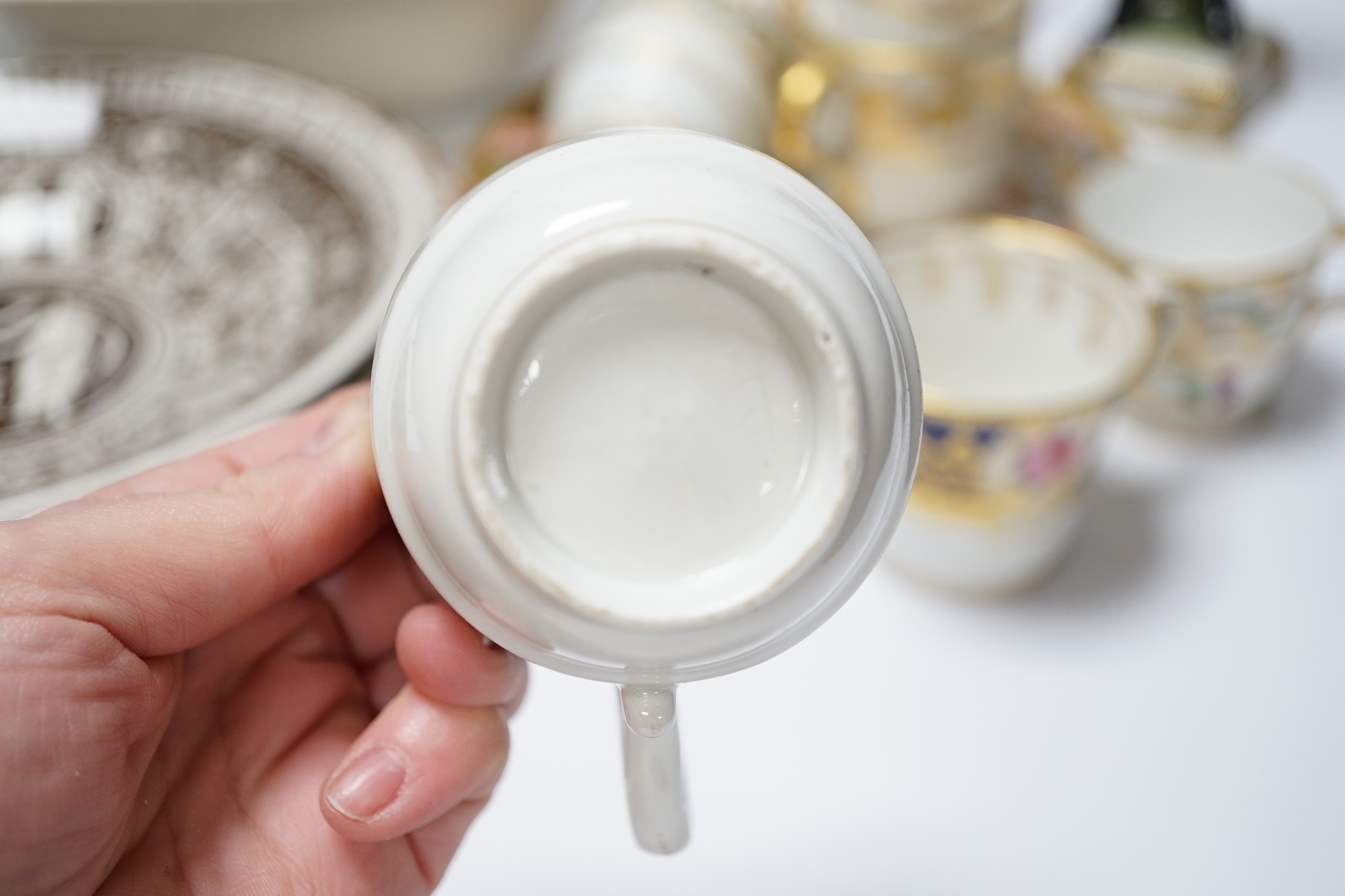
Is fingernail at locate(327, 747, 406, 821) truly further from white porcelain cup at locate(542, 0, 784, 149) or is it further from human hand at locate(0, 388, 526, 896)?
white porcelain cup at locate(542, 0, 784, 149)

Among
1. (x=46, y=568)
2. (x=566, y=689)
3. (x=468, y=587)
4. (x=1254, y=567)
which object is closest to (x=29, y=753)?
(x=46, y=568)

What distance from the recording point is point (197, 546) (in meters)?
0.39

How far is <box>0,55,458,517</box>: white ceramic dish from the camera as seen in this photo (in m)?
0.59

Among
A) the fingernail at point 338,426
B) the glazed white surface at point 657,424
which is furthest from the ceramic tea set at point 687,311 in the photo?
the fingernail at point 338,426

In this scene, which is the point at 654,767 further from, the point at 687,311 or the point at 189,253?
the point at 189,253

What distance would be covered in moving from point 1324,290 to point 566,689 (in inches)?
21.0

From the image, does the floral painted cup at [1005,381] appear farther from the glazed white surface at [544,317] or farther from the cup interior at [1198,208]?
the glazed white surface at [544,317]

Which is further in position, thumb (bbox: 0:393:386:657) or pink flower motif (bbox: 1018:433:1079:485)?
pink flower motif (bbox: 1018:433:1079:485)

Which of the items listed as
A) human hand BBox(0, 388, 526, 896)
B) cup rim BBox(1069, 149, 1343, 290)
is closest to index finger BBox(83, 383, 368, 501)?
human hand BBox(0, 388, 526, 896)

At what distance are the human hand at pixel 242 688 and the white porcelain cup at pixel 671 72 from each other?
29 centimetres

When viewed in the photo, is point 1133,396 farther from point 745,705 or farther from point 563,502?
point 563,502

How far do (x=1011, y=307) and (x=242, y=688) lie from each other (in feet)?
1.39

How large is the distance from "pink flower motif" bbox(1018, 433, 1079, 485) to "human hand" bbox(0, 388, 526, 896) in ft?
0.78

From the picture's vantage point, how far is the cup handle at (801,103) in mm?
684
